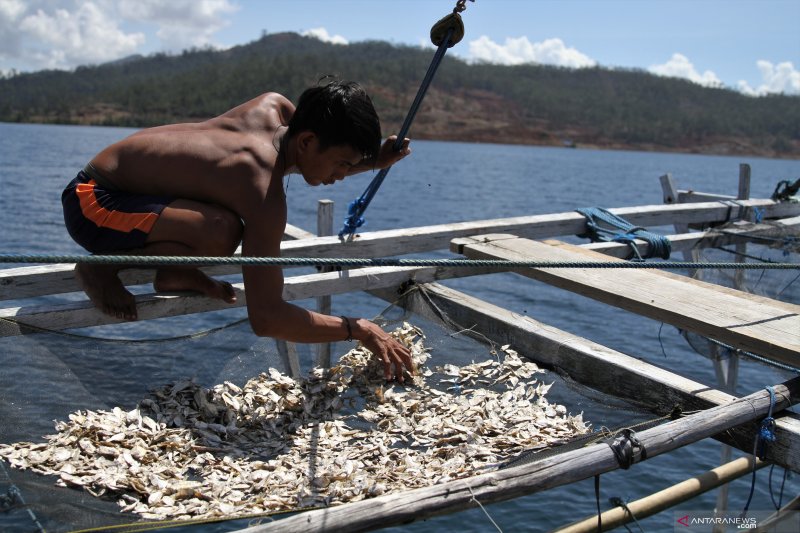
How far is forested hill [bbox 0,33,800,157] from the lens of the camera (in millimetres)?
80750

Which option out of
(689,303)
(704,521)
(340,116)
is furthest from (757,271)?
(340,116)

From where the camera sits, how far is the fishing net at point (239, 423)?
2.83m

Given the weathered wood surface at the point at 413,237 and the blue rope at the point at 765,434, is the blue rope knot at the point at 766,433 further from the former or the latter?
the weathered wood surface at the point at 413,237

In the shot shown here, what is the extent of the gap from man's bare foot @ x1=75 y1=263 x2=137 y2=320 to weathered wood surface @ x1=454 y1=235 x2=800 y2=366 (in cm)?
210

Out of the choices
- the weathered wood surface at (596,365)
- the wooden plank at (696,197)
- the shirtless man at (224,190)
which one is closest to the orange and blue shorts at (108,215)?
the shirtless man at (224,190)

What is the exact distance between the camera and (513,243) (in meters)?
4.92

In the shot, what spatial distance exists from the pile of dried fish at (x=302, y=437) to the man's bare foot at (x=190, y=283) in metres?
0.44

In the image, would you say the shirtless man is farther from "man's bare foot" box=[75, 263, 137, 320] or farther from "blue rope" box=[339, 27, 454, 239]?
"blue rope" box=[339, 27, 454, 239]

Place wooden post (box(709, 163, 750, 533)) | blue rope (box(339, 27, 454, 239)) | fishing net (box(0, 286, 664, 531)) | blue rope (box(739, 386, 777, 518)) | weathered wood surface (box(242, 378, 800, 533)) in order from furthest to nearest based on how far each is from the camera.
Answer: wooden post (box(709, 163, 750, 533)) → blue rope (box(339, 27, 454, 239)) → blue rope (box(739, 386, 777, 518)) → fishing net (box(0, 286, 664, 531)) → weathered wood surface (box(242, 378, 800, 533))

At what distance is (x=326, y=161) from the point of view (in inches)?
129

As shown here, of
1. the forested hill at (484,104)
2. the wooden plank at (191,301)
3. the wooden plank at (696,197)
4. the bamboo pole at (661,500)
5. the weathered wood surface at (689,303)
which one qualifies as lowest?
the bamboo pole at (661,500)

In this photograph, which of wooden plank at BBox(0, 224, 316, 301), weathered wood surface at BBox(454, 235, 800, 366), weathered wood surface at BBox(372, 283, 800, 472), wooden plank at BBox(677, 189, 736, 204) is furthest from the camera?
wooden plank at BBox(677, 189, 736, 204)

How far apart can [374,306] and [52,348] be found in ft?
25.7

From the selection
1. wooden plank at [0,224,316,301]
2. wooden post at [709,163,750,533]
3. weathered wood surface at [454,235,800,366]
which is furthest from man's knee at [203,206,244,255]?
wooden post at [709,163,750,533]
